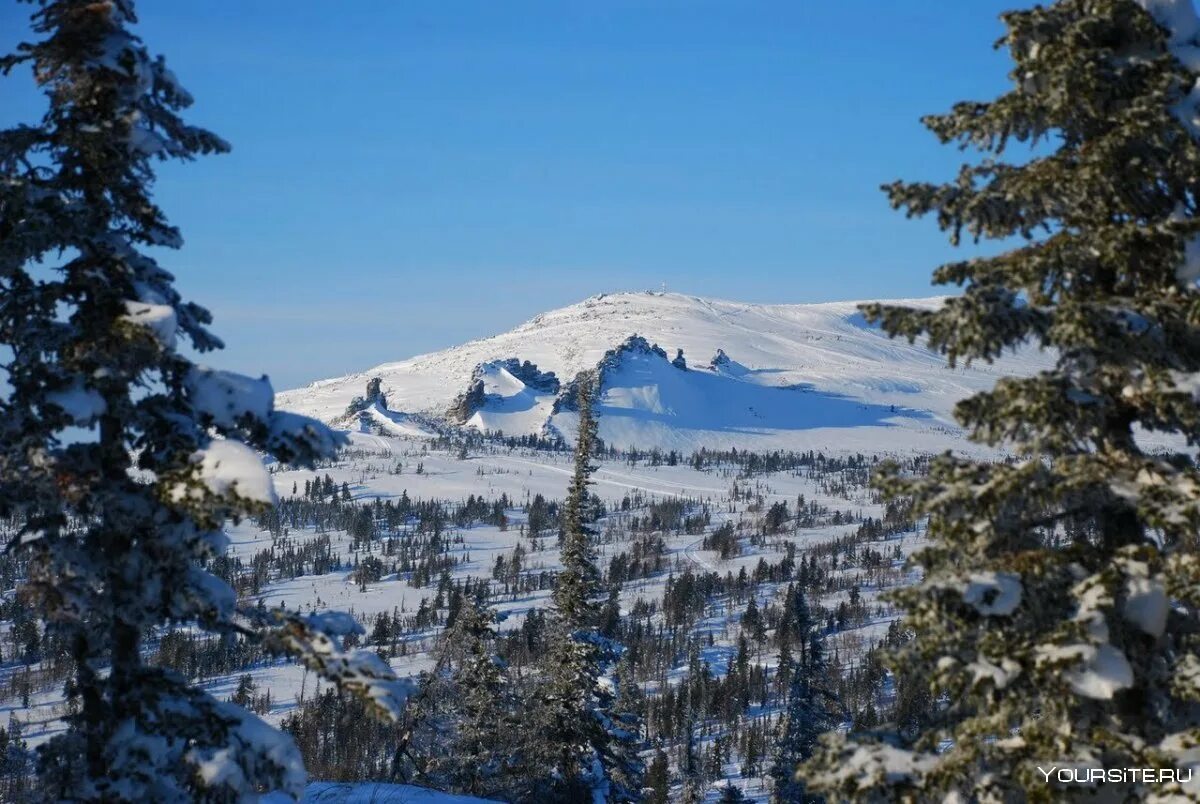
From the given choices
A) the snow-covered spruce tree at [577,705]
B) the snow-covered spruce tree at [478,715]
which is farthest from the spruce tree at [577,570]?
the snow-covered spruce tree at [478,715]

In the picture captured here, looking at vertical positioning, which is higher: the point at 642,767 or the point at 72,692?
the point at 72,692

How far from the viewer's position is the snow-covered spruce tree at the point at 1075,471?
25.6ft

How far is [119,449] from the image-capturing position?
31.1 ft

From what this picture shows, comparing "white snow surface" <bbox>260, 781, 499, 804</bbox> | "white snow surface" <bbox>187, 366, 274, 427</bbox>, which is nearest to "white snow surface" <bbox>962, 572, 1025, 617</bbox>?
"white snow surface" <bbox>187, 366, 274, 427</bbox>

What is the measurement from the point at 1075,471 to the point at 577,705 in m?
24.5

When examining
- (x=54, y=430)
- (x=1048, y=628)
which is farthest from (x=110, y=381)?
(x=1048, y=628)

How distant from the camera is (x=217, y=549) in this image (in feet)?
31.3

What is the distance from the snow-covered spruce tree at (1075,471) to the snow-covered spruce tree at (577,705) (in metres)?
22.4

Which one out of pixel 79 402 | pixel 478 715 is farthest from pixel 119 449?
pixel 478 715

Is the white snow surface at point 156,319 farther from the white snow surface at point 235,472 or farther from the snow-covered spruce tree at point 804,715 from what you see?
the snow-covered spruce tree at point 804,715

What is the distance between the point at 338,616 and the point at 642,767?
1038 inches

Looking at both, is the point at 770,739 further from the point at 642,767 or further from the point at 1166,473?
the point at 1166,473

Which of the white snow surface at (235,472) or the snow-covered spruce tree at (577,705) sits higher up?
the white snow surface at (235,472)

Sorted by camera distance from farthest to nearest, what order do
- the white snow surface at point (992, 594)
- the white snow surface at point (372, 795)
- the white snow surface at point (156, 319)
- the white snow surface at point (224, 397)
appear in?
the white snow surface at point (372, 795) < the white snow surface at point (224, 397) < the white snow surface at point (156, 319) < the white snow surface at point (992, 594)
